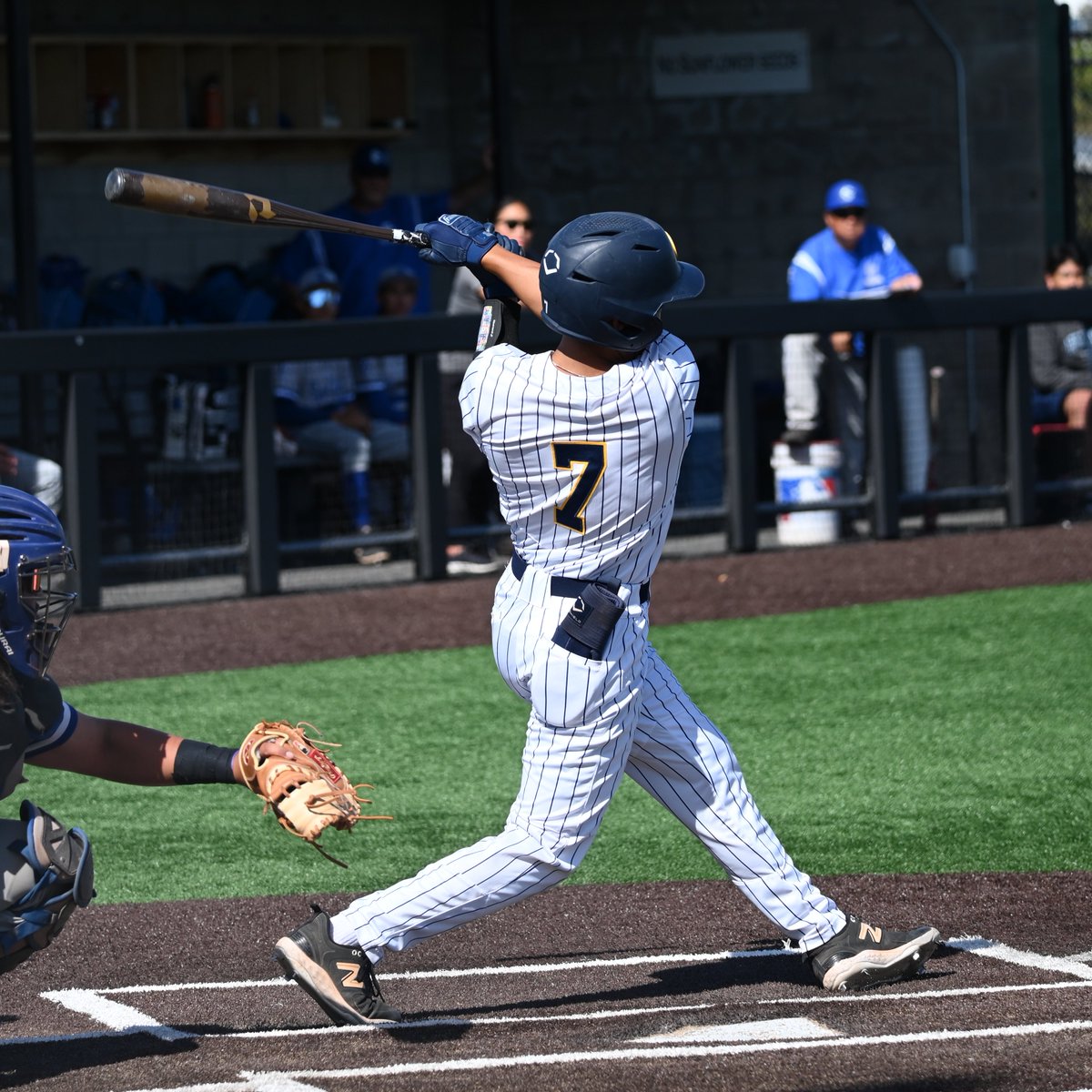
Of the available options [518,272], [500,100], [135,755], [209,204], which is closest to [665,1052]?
[135,755]

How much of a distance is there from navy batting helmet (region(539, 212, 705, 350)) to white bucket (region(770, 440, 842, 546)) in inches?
254

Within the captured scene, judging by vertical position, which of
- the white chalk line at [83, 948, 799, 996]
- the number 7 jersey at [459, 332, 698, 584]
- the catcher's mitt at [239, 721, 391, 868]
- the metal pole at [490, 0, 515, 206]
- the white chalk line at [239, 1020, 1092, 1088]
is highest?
the metal pole at [490, 0, 515, 206]

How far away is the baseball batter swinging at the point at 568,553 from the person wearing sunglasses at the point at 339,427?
17.7 ft

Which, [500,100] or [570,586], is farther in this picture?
[500,100]

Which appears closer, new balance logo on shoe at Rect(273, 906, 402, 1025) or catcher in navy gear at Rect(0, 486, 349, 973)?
catcher in navy gear at Rect(0, 486, 349, 973)

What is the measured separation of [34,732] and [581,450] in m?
1.13

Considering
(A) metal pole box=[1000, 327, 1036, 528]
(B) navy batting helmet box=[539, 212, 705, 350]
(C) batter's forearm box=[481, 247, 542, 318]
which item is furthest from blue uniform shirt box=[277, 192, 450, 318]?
(B) navy batting helmet box=[539, 212, 705, 350]

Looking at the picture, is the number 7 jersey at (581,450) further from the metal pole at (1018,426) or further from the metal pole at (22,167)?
the metal pole at (1018,426)

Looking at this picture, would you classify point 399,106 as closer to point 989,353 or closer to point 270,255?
point 270,255

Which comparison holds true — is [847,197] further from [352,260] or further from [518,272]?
[518,272]

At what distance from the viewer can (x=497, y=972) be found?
432 centimetres

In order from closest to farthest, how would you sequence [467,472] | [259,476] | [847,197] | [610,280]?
[610,280]
[259,476]
[467,472]
[847,197]

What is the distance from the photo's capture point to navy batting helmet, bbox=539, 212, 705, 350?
3.76 meters

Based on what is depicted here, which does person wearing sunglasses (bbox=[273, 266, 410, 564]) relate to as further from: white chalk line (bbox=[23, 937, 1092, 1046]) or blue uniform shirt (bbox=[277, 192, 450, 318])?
white chalk line (bbox=[23, 937, 1092, 1046])
